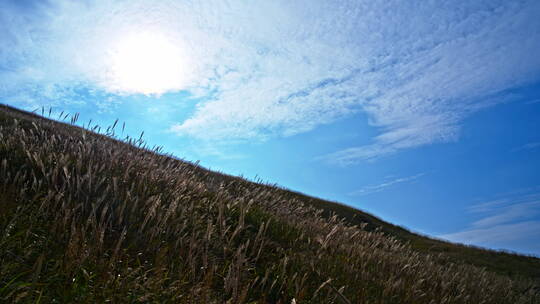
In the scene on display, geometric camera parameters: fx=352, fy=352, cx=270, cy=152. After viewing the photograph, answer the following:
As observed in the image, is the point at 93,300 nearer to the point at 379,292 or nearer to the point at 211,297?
the point at 211,297

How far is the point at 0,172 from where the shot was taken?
3895mm

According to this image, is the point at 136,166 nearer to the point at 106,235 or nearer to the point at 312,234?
the point at 106,235

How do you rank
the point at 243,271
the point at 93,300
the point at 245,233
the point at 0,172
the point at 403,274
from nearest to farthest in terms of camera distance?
the point at 93,300 → the point at 243,271 → the point at 0,172 → the point at 245,233 → the point at 403,274

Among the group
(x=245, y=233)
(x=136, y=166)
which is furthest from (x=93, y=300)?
(x=136, y=166)

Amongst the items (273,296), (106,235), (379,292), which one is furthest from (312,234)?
(106,235)

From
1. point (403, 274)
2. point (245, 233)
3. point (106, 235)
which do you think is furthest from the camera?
point (403, 274)

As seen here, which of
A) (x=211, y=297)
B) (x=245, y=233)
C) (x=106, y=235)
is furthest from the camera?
(x=245, y=233)

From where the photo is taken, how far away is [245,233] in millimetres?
4660

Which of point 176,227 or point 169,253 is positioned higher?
point 176,227

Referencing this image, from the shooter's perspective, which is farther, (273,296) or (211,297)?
(273,296)

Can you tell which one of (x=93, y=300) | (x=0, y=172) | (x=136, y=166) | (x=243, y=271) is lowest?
(x=93, y=300)

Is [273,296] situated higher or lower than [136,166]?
lower

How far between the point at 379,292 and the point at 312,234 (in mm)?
1796

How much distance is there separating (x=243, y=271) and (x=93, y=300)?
1.53 metres
